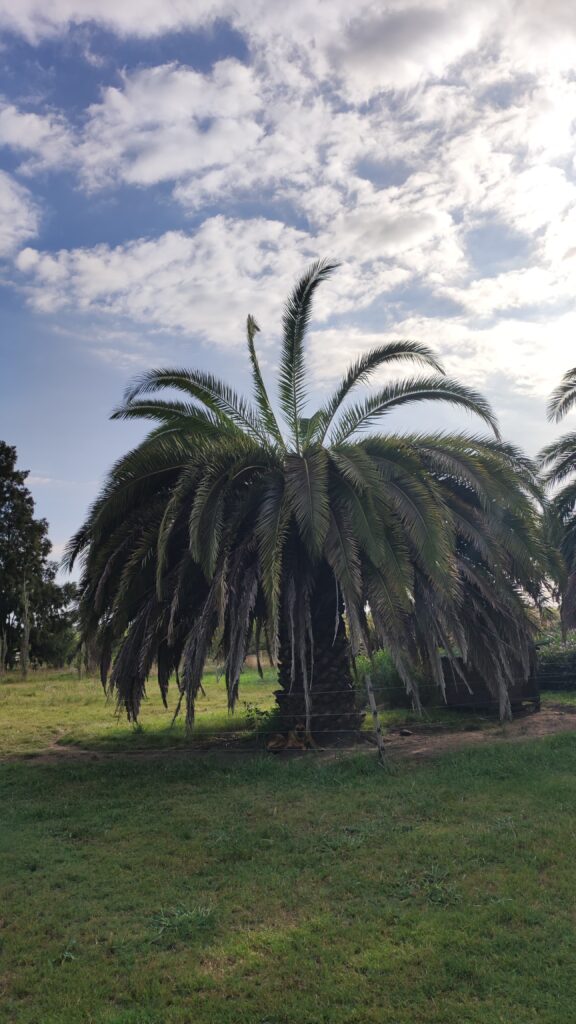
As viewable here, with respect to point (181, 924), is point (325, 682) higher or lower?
higher

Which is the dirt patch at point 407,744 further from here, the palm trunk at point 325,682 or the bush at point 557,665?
the bush at point 557,665

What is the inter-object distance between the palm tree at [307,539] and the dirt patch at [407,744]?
81 cm

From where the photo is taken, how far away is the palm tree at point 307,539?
34.3 ft

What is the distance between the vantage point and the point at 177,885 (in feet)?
20.1

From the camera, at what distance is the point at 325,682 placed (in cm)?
1252

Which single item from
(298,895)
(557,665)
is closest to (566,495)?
(557,665)

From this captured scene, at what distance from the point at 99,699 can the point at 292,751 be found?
12.9m

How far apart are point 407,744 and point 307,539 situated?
4072 mm

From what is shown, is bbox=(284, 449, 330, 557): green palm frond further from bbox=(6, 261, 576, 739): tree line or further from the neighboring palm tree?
the neighboring palm tree

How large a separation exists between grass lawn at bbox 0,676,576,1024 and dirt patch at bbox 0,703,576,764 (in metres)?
1.07

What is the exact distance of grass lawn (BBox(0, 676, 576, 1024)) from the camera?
169 inches

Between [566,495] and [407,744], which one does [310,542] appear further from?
[566,495]

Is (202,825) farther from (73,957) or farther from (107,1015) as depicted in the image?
(107,1015)

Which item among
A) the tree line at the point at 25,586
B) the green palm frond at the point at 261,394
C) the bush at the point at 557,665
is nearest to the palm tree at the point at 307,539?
the green palm frond at the point at 261,394
